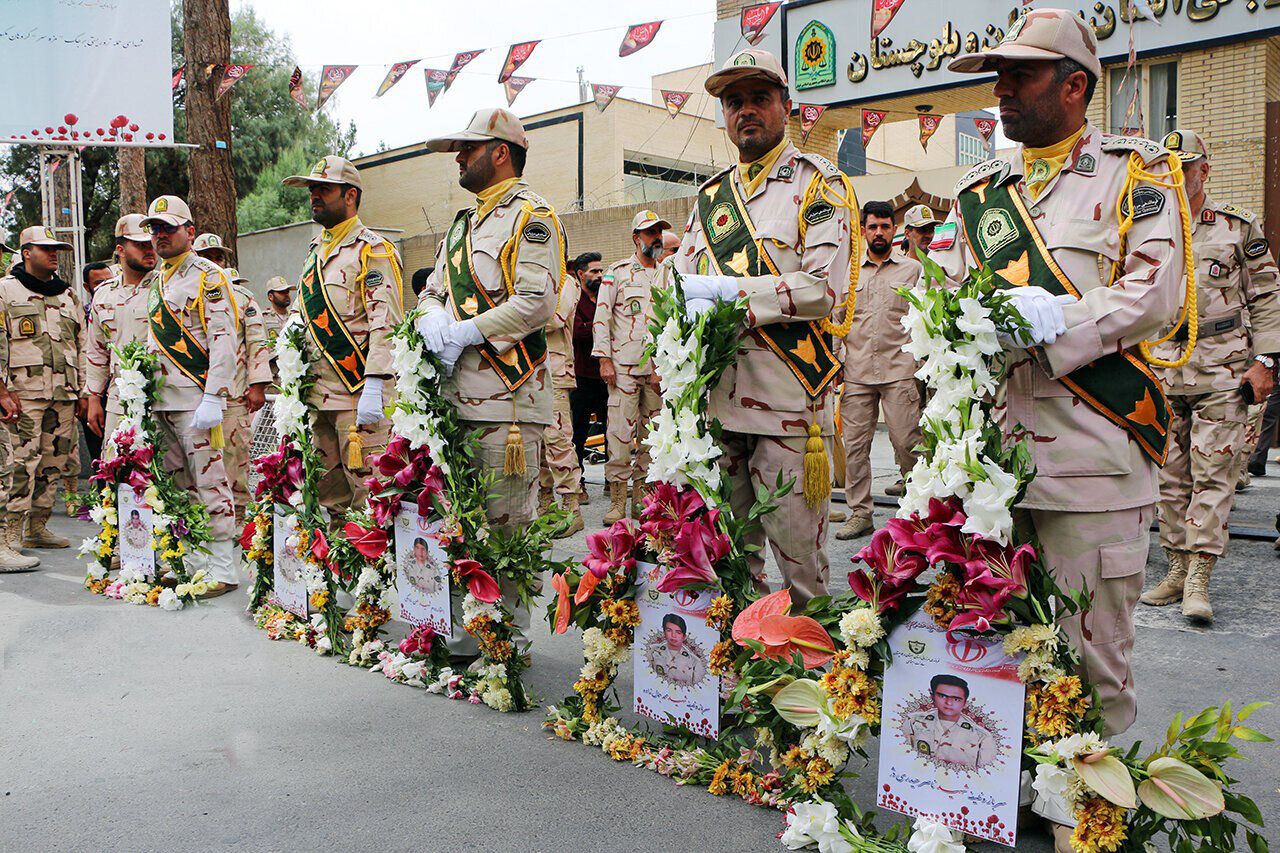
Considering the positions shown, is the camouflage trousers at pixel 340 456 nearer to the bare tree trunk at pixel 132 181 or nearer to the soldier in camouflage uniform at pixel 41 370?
the soldier in camouflage uniform at pixel 41 370

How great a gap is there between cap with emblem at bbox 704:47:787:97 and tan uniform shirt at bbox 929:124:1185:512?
117 cm

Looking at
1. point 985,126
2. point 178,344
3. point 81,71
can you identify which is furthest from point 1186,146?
point 985,126

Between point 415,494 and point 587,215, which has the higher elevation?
point 587,215

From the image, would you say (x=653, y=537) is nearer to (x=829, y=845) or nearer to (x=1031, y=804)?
(x=829, y=845)

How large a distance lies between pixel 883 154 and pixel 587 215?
38.6 ft

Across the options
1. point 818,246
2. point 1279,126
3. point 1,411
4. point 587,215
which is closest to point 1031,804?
point 818,246

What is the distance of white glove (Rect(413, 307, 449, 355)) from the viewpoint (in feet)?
14.6

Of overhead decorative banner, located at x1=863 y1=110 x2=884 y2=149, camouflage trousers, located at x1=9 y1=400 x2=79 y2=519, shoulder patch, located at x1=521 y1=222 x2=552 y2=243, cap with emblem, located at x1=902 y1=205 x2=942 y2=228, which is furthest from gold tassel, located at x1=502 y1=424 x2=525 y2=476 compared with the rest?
overhead decorative banner, located at x1=863 y1=110 x2=884 y2=149

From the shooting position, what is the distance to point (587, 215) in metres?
18.6

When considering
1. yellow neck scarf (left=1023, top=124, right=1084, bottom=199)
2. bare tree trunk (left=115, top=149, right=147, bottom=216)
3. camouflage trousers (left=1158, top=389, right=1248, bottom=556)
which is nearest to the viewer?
yellow neck scarf (left=1023, top=124, right=1084, bottom=199)

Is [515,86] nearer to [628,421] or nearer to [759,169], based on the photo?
[628,421]

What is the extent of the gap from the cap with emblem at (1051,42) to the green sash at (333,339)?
3.65 meters

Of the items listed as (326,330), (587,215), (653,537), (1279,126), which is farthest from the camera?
(587,215)

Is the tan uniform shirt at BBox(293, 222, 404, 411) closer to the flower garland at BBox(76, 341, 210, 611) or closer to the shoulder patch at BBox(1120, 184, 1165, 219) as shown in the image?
the flower garland at BBox(76, 341, 210, 611)
